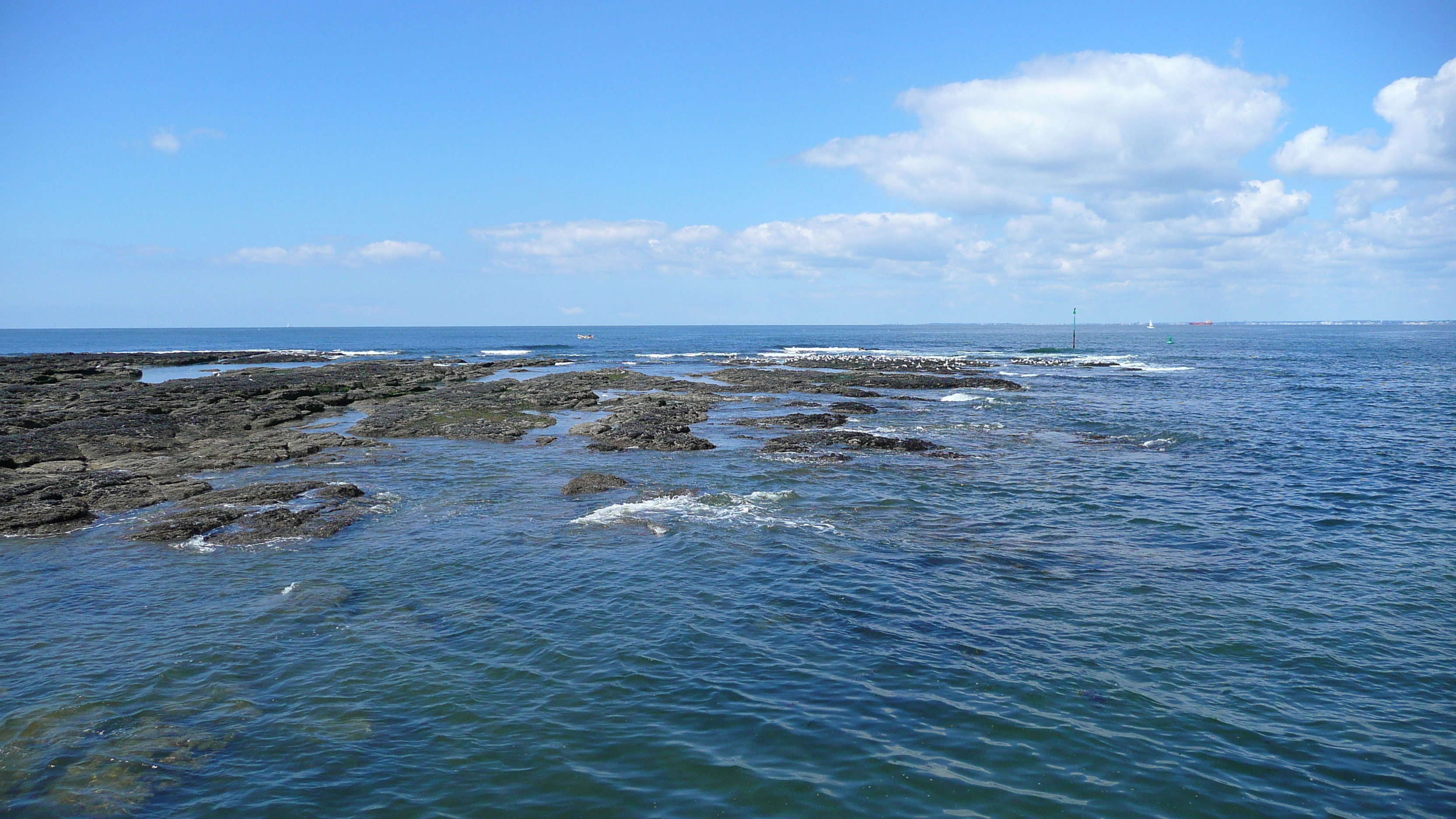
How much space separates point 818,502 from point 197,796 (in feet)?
53.2

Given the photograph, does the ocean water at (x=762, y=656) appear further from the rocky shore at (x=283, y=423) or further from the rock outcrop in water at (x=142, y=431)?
the rock outcrop in water at (x=142, y=431)

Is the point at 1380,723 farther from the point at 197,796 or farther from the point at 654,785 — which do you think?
the point at 197,796

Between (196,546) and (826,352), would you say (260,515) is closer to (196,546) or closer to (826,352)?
(196,546)

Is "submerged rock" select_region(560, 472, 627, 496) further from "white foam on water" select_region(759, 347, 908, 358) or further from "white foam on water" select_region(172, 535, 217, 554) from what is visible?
"white foam on water" select_region(759, 347, 908, 358)

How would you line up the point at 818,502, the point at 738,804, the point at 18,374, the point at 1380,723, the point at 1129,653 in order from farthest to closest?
the point at 18,374 < the point at 818,502 < the point at 1129,653 < the point at 1380,723 < the point at 738,804

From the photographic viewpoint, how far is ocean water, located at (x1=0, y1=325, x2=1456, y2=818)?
869 cm

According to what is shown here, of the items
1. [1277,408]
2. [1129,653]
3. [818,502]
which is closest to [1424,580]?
[1129,653]

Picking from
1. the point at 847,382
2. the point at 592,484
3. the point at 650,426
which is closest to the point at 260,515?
the point at 592,484

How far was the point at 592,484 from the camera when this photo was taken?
2358 cm

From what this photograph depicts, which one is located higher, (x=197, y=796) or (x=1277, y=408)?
(x=1277, y=408)

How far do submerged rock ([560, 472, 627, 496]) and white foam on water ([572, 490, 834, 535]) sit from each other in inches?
75.6

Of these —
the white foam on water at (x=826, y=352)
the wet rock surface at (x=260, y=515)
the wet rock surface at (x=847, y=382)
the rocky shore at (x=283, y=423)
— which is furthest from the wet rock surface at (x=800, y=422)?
the white foam on water at (x=826, y=352)

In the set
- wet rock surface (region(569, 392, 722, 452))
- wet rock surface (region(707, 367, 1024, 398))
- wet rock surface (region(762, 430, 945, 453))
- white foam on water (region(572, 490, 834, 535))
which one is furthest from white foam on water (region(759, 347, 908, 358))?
white foam on water (region(572, 490, 834, 535))

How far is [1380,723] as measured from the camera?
10.0m
